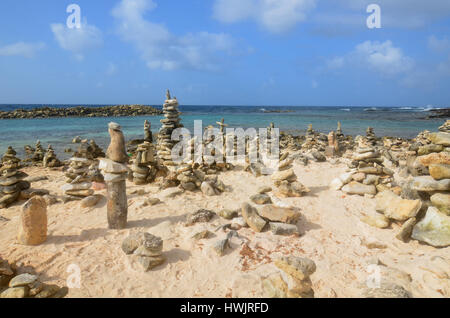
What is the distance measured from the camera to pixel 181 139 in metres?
12.4

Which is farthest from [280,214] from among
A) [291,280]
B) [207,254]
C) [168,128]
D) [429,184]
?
[168,128]

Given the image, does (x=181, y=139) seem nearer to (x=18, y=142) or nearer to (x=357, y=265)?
(x=357, y=265)

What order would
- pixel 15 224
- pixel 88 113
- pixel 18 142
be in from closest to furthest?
pixel 15 224 < pixel 18 142 < pixel 88 113

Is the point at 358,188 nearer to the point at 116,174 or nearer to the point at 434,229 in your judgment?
the point at 434,229

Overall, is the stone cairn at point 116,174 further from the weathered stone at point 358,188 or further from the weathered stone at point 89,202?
the weathered stone at point 358,188

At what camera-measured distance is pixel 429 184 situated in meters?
5.18

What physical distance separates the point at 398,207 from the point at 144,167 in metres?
7.85

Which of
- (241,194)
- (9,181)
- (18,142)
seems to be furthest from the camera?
(18,142)

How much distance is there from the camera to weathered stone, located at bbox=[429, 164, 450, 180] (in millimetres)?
5032

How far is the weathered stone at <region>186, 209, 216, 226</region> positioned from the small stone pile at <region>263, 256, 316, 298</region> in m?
2.26

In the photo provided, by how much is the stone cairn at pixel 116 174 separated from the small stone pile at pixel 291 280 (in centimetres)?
347
